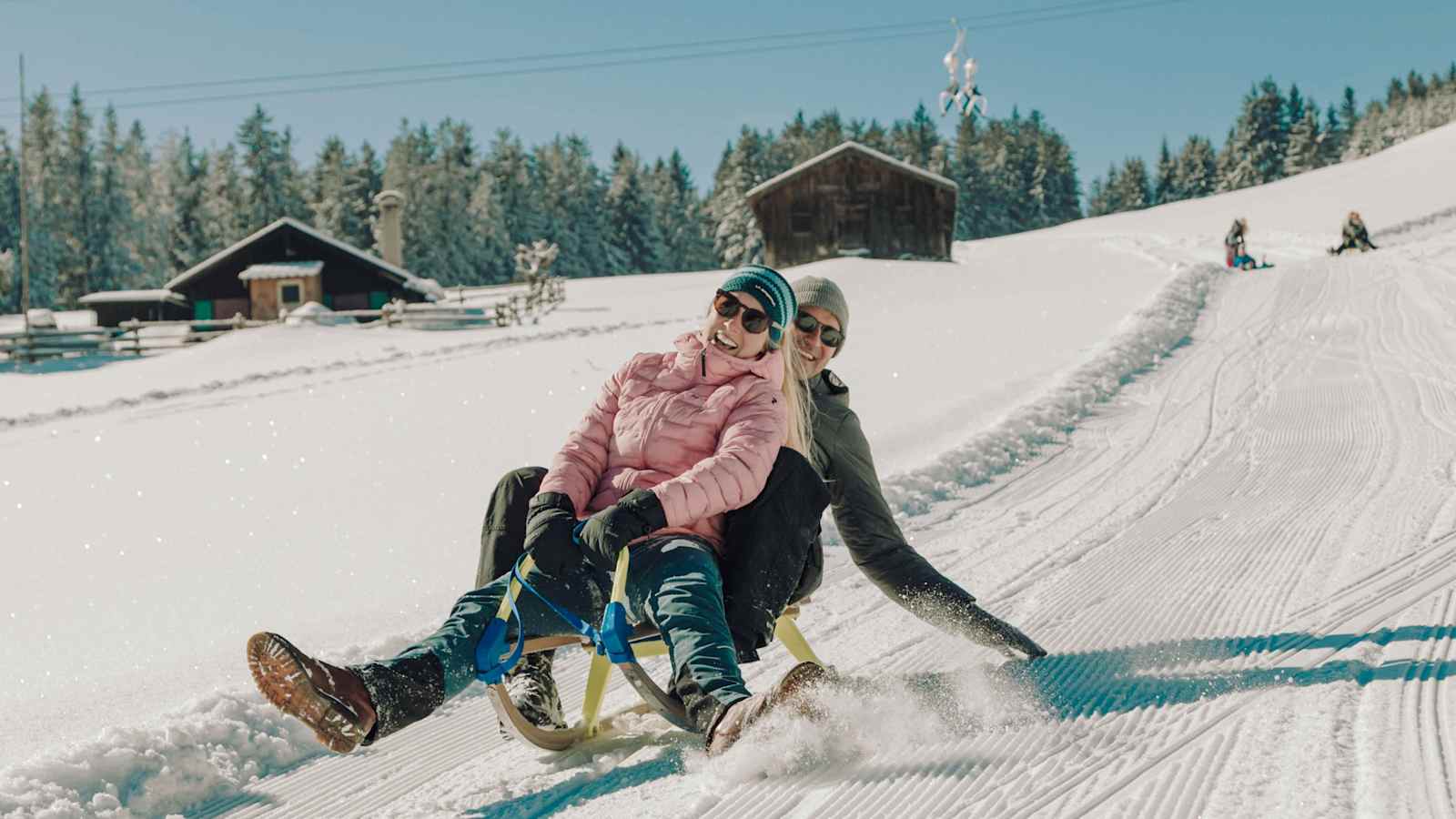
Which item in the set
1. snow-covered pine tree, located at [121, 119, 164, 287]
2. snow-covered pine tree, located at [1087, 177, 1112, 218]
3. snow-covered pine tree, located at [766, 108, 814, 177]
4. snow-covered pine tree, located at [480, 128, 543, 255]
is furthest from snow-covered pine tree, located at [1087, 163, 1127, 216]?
snow-covered pine tree, located at [121, 119, 164, 287]

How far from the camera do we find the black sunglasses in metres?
4.05

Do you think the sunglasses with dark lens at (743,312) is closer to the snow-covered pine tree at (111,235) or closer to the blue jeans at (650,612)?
the blue jeans at (650,612)

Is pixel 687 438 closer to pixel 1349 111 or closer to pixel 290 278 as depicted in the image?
pixel 290 278

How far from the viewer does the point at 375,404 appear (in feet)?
36.9

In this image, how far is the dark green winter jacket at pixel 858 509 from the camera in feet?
12.5

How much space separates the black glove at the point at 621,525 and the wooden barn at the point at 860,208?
34734 millimetres

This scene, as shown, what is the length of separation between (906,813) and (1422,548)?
10.7ft

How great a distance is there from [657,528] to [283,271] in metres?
36.6

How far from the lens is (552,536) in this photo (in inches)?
113

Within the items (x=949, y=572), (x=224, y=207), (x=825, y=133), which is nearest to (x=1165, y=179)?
(x=825, y=133)

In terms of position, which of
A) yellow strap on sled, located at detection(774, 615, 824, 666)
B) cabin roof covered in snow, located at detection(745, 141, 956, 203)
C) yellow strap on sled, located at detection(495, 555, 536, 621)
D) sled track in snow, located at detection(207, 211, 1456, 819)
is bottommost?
sled track in snow, located at detection(207, 211, 1456, 819)

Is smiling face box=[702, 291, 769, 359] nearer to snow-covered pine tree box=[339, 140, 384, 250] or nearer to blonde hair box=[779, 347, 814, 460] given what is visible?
blonde hair box=[779, 347, 814, 460]

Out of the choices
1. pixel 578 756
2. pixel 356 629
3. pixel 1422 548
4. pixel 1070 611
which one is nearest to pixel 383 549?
pixel 356 629

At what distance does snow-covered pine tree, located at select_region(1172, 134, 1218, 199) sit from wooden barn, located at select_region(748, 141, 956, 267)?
65376 millimetres
